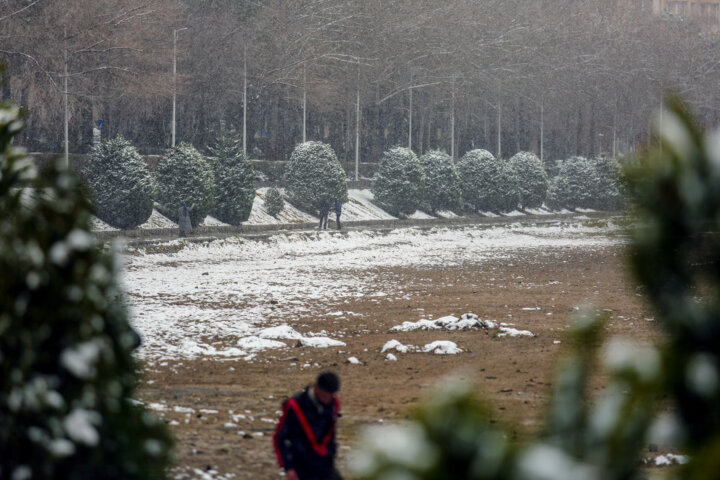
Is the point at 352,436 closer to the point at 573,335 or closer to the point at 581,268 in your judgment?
the point at 573,335

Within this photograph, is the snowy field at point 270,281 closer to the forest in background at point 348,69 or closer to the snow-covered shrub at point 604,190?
the forest in background at point 348,69

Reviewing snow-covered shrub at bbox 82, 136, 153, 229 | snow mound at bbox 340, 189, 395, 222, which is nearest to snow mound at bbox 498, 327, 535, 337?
snow-covered shrub at bbox 82, 136, 153, 229

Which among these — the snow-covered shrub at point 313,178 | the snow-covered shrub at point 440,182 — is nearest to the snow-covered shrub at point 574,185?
the snow-covered shrub at point 440,182

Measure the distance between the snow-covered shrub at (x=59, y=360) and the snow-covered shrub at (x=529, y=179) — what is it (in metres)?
64.8

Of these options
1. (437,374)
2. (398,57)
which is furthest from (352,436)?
(398,57)

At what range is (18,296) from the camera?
2.99m

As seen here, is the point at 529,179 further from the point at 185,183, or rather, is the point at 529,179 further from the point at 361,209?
the point at 185,183

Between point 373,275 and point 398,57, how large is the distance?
40.8 metres

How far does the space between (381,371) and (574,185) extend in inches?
2438

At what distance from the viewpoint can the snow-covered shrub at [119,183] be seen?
3491 centimetres

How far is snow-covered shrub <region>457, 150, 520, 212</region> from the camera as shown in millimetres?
61500

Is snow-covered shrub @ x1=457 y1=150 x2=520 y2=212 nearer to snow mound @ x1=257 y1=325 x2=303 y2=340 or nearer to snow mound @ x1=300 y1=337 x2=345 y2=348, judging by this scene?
snow mound @ x1=257 y1=325 x2=303 y2=340

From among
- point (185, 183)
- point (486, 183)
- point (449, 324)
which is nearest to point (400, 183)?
point (486, 183)

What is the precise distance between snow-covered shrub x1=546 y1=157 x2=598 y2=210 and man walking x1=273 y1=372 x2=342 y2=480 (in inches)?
2686
